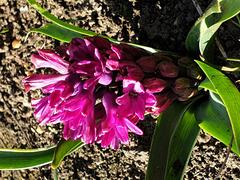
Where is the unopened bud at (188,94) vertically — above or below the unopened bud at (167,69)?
below

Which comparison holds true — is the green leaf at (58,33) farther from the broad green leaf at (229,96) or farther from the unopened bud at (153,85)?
the broad green leaf at (229,96)

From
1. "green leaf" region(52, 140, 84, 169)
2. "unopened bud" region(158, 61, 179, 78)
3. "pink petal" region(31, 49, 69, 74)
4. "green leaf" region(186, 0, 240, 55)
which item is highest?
"green leaf" region(186, 0, 240, 55)

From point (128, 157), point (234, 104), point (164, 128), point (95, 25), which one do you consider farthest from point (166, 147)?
point (95, 25)

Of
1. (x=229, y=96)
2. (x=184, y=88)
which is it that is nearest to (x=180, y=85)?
(x=184, y=88)

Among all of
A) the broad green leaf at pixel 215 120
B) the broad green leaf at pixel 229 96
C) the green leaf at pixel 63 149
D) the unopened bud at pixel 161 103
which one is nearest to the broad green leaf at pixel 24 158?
the green leaf at pixel 63 149

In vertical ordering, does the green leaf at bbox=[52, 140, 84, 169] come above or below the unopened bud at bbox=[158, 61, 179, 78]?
below

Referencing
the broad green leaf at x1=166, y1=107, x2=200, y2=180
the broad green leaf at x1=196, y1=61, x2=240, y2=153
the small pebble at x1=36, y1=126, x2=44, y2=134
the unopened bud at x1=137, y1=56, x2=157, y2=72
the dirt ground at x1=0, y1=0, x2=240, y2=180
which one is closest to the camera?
the broad green leaf at x1=196, y1=61, x2=240, y2=153

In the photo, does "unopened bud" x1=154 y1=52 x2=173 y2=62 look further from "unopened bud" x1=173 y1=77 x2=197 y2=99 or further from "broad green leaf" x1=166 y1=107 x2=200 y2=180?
"broad green leaf" x1=166 y1=107 x2=200 y2=180

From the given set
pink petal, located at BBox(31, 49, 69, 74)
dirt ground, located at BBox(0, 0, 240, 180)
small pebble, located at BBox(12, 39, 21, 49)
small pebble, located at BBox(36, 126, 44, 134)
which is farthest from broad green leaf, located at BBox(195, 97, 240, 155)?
small pebble, located at BBox(12, 39, 21, 49)
